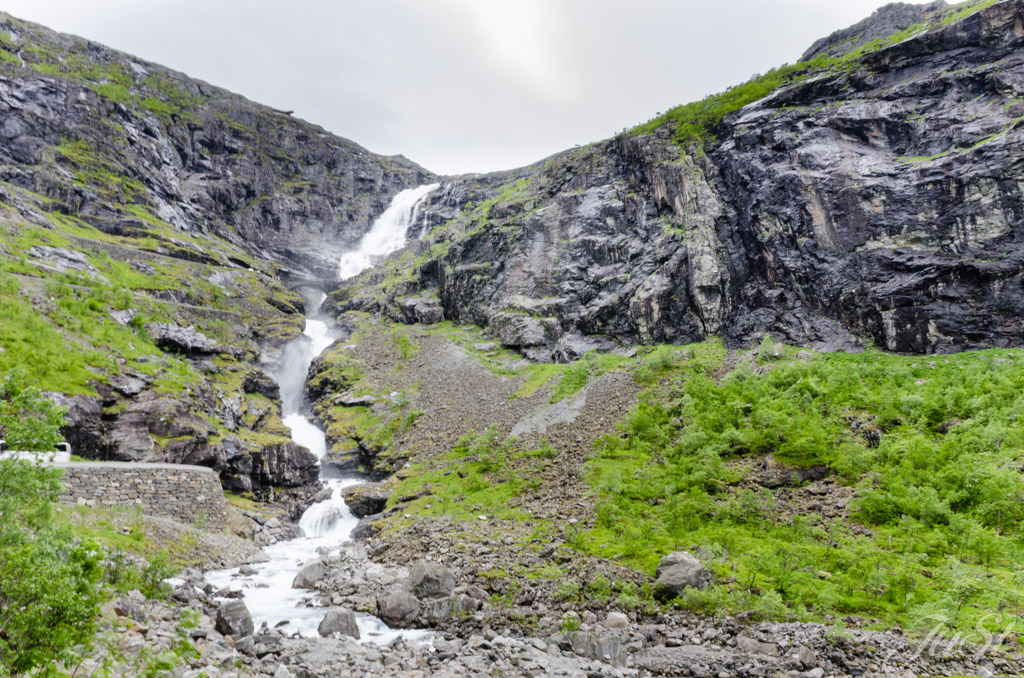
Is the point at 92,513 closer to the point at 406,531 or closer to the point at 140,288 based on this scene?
the point at 406,531

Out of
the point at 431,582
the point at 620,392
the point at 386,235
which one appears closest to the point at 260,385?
the point at 620,392

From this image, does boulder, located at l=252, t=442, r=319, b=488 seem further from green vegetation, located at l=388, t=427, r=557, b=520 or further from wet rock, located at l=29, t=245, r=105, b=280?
wet rock, located at l=29, t=245, r=105, b=280

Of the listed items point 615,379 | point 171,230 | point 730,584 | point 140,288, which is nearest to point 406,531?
point 730,584

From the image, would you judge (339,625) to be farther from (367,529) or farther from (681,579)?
(367,529)

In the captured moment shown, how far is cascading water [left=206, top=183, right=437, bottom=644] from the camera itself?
14.4 m

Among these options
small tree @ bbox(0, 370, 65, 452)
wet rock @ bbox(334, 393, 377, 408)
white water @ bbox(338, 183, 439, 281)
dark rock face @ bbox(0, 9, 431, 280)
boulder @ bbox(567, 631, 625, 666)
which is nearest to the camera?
small tree @ bbox(0, 370, 65, 452)

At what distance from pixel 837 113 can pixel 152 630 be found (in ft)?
176

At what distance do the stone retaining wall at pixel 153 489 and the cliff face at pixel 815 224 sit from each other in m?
30.5

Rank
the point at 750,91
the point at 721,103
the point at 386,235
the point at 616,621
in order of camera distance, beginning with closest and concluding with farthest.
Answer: the point at 616,621
the point at 750,91
the point at 721,103
the point at 386,235

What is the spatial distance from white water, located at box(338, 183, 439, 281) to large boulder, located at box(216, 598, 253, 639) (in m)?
76.8

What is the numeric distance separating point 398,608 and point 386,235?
94113 mm

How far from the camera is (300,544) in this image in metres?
24.1

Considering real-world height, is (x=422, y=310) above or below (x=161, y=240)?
below

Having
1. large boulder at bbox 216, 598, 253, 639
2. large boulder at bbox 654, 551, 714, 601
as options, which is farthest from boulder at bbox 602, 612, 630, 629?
large boulder at bbox 216, 598, 253, 639
